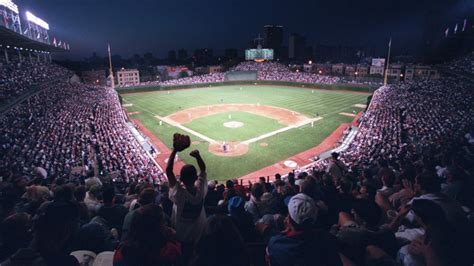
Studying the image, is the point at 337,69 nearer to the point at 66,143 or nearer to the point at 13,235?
the point at 66,143

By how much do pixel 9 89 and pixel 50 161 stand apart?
14695mm

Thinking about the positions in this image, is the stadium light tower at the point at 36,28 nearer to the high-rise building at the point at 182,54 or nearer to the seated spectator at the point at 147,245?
the seated spectator at the point at 147,245

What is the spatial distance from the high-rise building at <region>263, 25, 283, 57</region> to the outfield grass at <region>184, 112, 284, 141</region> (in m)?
164

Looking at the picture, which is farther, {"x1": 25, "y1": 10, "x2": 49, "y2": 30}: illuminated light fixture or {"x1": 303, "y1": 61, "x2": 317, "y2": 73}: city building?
{"x1": 303, "y1": 61, "x2": 317, "y2": 73}: city building

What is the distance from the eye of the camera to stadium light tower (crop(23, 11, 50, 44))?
45.1 m

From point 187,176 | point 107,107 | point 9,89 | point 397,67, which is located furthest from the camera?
point 397,67

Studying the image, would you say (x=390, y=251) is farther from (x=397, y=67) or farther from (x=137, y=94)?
(x=397, y=67)

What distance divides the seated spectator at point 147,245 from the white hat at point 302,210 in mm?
1356

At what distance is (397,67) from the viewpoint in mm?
86375

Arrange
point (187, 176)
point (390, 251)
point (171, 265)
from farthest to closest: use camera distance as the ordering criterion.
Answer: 1. point (187, 176)
2. point (390, 251)
3. point (171, 265)

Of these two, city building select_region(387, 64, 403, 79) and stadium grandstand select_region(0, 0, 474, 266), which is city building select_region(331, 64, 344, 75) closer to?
city building select_region(387, 64, 403, 79)

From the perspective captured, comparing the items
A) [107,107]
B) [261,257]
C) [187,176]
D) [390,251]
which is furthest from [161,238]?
[107,107]

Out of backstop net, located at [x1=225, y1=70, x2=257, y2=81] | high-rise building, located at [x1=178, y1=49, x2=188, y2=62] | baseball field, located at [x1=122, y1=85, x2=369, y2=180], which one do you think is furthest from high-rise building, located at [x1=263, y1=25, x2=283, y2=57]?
baseball field, located at [x1=122, y1=85, x2=369, y2=180]

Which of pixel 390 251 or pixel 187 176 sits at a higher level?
pixel 187 176
